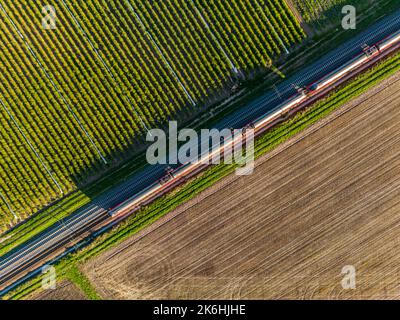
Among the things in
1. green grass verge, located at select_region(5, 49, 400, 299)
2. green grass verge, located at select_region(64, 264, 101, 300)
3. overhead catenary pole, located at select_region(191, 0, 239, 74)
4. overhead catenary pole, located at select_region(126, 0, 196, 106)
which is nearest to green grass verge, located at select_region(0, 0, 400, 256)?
overhead catenary pole, located at select_region(191, 0, 239, 74)

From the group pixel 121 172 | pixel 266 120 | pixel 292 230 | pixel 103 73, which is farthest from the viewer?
pixel 292 230

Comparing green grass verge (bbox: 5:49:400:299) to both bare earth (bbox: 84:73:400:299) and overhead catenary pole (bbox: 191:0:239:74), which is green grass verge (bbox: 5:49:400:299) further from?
overhead catenary pole (bbox: 191:0:239:74)

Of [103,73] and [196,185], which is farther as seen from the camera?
[196,185]

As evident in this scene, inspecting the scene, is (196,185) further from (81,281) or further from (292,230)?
(81,281)

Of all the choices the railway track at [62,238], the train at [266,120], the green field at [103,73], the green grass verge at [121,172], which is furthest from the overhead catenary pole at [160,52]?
the train at [266,120]

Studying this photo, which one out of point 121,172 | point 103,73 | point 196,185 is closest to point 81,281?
point 121,172

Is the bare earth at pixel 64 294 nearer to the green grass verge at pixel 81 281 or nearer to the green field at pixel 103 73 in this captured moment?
the green grass verge at pixel 81 281
